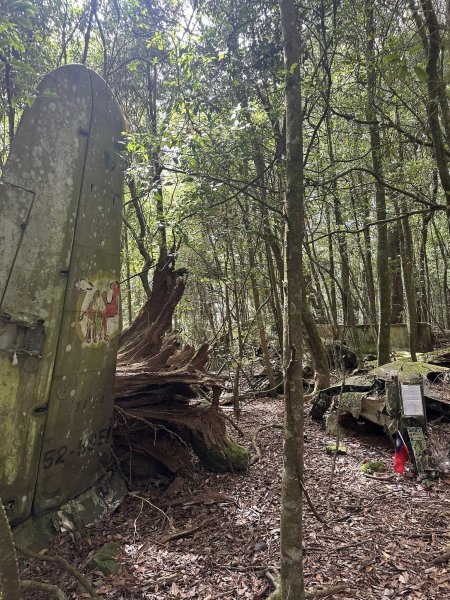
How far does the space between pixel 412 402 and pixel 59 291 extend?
16.0 ft

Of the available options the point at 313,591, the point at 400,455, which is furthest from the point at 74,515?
the point at 400,455

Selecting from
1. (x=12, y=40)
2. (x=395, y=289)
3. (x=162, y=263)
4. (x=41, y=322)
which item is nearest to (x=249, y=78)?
(x=162, y=263)

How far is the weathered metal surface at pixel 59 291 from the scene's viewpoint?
3588mm

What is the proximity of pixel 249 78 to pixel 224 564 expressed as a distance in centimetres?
560

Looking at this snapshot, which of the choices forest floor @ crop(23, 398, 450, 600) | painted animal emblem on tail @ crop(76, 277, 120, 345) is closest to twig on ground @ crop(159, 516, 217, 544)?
forest floor @ crop(23, 398, 450, 600)

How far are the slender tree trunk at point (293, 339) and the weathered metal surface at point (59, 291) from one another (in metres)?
2.16

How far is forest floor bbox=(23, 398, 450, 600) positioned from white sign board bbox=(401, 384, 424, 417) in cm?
87

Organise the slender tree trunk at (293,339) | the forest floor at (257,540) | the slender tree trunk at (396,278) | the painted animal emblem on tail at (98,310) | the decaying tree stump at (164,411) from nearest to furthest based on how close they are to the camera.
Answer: the slender tree trunk at (293,339)
the forest floor at (257,540)
the painted animal emblem on tail at (98,310)
the decaying tree stump at (164,411)
the slender tree trunk at (396,278)

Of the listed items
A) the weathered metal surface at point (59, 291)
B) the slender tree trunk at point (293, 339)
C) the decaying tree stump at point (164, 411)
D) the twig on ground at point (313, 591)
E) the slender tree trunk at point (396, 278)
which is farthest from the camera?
the slender tree trunk at point (396, 278)

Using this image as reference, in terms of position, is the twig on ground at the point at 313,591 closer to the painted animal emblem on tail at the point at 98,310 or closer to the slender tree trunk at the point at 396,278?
the painted animal emblem on tail at the point at 98,310

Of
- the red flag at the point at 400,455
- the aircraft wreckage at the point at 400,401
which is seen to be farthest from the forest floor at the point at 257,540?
the aircraft wreckage at the point at 400,401

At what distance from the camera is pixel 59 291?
158 inches

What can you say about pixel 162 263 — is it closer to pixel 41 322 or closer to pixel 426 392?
pixel 41 322

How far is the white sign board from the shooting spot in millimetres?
5750
